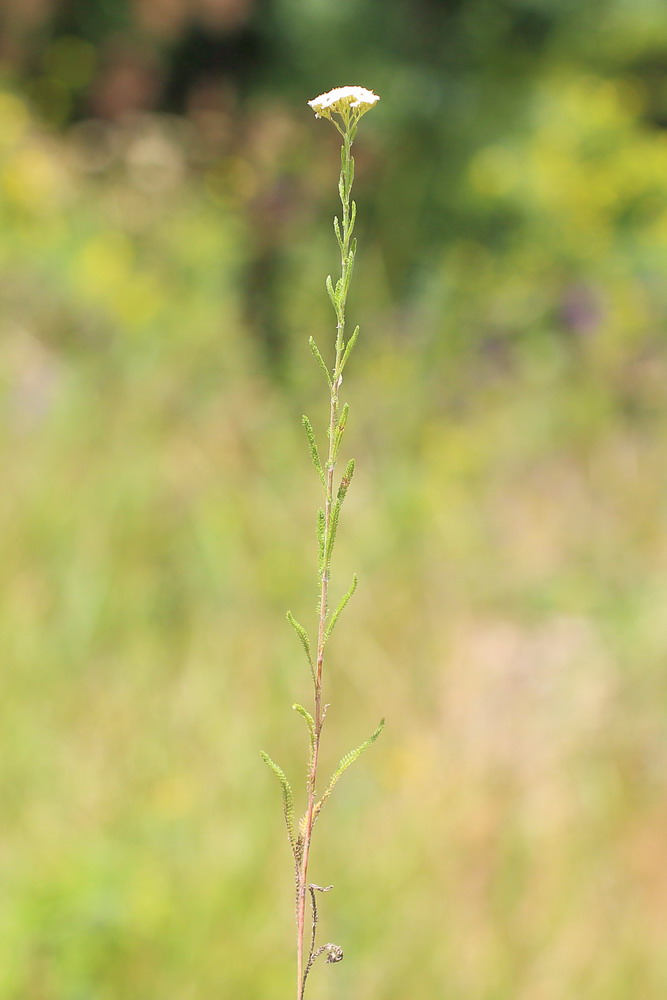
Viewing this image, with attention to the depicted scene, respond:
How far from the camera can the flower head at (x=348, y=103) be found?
0.34 meters

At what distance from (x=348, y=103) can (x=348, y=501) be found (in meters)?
2.51

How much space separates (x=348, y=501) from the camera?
2857 mm

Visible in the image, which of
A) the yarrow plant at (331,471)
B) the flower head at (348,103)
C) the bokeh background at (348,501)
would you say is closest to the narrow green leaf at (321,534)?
the yarrow plant at (331,471)

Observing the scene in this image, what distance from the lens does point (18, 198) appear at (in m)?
3.58

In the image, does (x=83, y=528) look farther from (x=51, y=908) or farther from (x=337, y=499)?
(x=337, y=499)

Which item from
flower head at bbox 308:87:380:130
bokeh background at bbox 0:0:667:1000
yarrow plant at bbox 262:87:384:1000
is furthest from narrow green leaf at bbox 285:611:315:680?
bokeh background at bbox 0:0:667:1000

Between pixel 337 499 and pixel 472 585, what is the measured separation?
2373mm

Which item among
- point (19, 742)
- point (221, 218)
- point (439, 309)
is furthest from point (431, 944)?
point (221, 218)

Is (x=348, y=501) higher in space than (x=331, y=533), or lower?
higher

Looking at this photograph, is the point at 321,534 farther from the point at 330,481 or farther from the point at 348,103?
the point at 348,103

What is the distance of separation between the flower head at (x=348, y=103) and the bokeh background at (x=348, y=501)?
1331 mm

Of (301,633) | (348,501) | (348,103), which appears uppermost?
(348,501)

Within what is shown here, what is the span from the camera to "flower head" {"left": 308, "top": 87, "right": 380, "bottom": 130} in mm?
343

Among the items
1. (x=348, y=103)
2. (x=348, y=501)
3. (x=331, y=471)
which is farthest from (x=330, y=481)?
(x=348, y=501)
